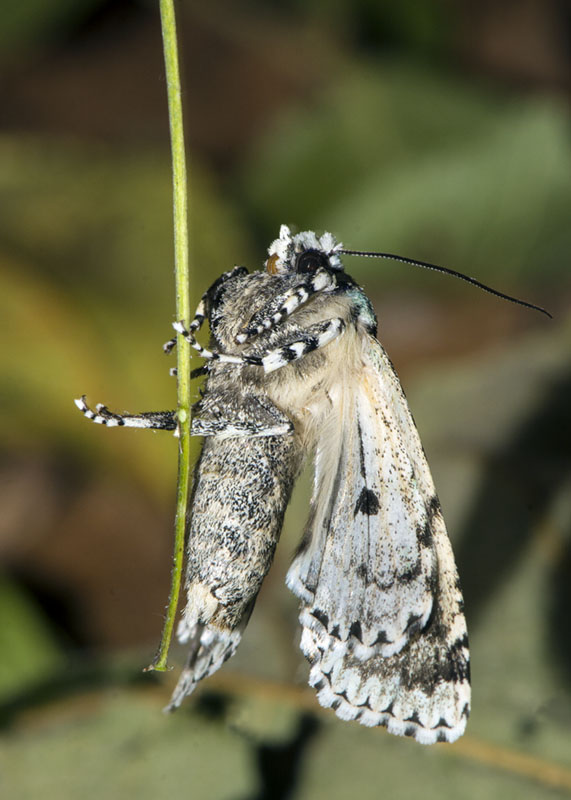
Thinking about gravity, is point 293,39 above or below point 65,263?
above

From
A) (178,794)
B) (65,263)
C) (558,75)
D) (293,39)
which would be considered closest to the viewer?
(178,794)

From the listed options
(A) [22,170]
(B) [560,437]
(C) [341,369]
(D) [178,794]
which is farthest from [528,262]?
(D) [178,794]

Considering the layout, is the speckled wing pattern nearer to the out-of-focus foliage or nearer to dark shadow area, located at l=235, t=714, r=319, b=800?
dark shadow area, located at l=235, t=714, r=319, b=800

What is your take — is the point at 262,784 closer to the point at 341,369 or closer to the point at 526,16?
the point at 341,369

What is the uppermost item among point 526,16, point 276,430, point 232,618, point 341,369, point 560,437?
point 526,16

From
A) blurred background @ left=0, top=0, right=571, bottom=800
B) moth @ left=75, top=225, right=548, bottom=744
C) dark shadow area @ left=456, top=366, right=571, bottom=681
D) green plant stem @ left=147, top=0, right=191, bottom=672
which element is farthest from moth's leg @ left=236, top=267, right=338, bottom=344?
dark shadow area @ left=456, top=366, right=571, bottom=681

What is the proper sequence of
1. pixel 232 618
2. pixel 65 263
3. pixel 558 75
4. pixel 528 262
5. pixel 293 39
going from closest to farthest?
pixel 232 618 → pixel 65 263 → pixel 528 262 → pixel 293 39 → pixel 558 75

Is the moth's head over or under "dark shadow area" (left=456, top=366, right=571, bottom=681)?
over
